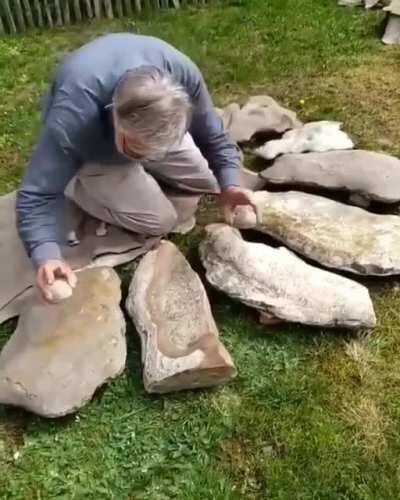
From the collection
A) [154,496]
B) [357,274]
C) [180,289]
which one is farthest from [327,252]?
A: [154,496]

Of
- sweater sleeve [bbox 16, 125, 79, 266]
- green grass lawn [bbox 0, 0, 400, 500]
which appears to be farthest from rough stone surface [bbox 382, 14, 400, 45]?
sweater sleeve [bbox 16, 125, 79, 266]

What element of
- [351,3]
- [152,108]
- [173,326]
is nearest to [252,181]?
[173,326]

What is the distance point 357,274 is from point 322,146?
74 centimetres

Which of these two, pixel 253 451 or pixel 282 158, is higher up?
pixel 282 158

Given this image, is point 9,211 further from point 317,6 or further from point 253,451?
point 317,6

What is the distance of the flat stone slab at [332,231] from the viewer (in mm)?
2758

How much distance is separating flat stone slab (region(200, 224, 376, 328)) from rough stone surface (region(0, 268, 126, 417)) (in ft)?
1.23

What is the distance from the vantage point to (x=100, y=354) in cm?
251

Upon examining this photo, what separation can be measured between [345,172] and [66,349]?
1.27 metres

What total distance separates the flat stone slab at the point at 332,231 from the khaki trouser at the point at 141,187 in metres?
0.26

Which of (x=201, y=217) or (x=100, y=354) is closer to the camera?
(x=100, y=354)

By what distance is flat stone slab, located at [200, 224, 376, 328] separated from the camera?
260cm

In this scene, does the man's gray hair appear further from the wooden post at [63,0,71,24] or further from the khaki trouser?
the wooden post at [63,0,71,24]

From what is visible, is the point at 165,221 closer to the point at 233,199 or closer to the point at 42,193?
the point at 233,199
